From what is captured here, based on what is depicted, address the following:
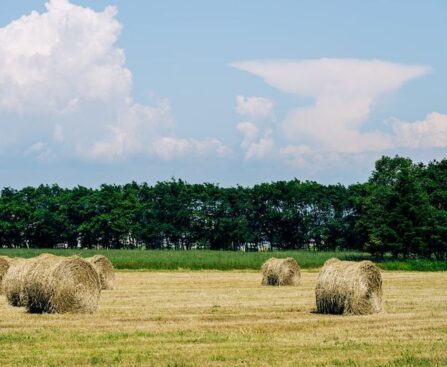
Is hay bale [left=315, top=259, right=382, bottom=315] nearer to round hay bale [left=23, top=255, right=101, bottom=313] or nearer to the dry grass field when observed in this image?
the dry grass field

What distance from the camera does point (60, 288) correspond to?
23.1m

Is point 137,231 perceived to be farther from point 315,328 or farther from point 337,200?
point 315,328

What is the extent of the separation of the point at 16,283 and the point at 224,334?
29.3 feet

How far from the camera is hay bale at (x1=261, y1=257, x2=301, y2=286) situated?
3762 cm

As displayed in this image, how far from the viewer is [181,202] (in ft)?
401

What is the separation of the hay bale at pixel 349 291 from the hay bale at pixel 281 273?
13.2m

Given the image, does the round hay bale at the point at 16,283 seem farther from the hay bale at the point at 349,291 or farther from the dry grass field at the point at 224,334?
the hay bale at the point at 349,291

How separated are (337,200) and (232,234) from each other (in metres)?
17.7

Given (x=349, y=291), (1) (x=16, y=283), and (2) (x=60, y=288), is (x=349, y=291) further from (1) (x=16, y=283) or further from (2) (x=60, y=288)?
(1) (x=16, y=283)

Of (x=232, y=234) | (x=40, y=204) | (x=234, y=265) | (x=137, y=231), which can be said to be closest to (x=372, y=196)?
(x=234, y=265)

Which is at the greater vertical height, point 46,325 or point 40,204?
point 40,204

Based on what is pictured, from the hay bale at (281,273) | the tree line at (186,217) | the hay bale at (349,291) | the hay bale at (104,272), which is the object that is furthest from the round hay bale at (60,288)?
the tree line at (186,217)

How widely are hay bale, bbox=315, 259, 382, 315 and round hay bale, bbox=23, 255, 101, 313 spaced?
6.71 m

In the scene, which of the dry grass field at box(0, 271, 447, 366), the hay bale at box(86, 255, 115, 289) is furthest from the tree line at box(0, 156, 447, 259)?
the dry grass field at box(0, 271, 447, 366)
